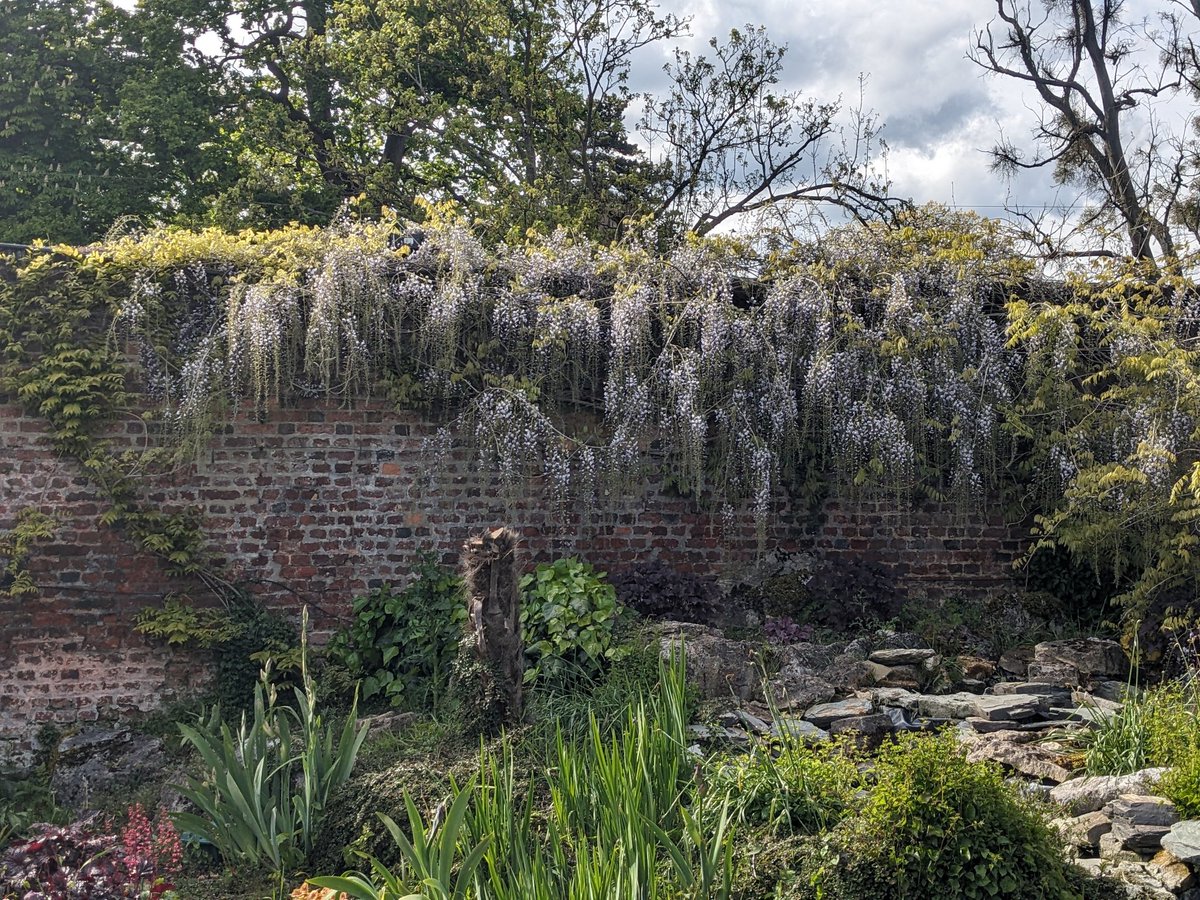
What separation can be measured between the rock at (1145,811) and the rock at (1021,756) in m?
0.61

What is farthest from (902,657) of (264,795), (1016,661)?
(264,795)

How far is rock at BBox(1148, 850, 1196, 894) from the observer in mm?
3590

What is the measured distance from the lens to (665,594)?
6820 millimetres

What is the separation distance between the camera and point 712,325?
7078 millimetres

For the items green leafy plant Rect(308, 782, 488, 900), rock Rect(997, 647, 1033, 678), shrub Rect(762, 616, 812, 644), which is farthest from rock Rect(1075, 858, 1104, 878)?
shrub Rect(762, 616, 812, 644)

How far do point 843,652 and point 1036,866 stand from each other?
3167 millimetres

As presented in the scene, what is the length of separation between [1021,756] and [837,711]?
93 centimetres

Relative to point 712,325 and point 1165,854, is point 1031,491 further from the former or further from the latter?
point 1165,854

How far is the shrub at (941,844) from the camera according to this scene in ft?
11.0

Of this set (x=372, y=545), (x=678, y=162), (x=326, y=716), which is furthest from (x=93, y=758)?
(x=678, y=162)

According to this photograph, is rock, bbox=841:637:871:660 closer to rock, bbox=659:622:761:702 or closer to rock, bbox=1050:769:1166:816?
rock, bbox=659:622:761:702

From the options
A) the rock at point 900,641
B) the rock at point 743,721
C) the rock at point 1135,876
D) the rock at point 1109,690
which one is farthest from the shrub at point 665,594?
the rock at point 1135,876

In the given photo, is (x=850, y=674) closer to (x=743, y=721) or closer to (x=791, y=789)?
(x=743, y=721)

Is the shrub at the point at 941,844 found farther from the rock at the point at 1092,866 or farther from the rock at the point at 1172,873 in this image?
the rock at the point at 1172,873
